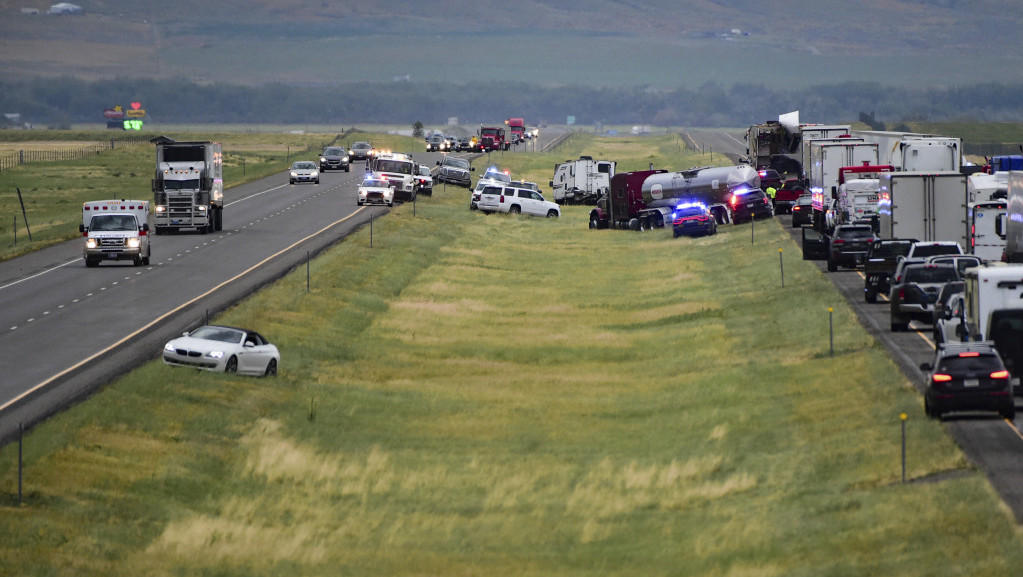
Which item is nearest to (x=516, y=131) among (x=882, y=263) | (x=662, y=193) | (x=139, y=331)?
(x=662, y=193)

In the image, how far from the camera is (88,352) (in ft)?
129

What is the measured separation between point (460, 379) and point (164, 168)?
32118 mm

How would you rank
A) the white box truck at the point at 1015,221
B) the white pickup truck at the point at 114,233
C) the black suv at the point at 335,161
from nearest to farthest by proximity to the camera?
the white box truck at the point at 1015,221
the white pickup truck at the point at 114,233
the black suv at the point at 335,161

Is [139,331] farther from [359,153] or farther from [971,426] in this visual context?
[359,153]

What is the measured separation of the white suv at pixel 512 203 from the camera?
89500mm

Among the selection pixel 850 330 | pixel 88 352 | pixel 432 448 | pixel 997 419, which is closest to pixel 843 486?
pixel 997 419

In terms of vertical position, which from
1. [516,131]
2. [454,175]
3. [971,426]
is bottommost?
[971,426]

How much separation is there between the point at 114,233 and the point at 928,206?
1149 inches

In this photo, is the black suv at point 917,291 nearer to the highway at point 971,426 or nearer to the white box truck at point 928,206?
the highway at point 971,426

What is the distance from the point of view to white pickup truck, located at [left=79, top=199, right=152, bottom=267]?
192 ft

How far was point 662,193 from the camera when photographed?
8188 cm

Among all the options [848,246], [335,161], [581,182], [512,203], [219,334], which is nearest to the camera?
[219,334]

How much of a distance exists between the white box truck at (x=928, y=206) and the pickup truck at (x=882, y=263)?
3144 millimetres

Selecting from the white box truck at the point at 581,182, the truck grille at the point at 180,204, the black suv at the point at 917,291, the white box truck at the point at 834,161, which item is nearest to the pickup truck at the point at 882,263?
the black suv at the point at 917,291
